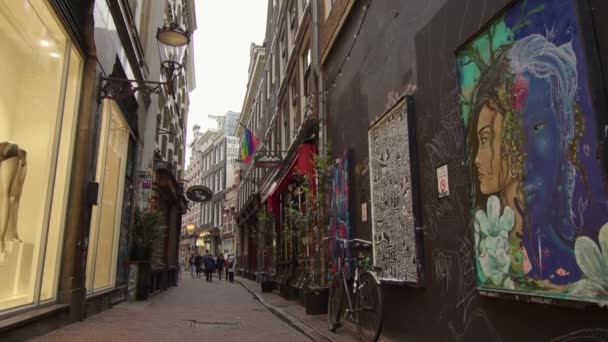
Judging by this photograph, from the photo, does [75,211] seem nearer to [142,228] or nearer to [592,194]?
[142,228]

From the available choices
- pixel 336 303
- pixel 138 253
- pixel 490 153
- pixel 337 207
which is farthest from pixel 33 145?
pixel 138 253

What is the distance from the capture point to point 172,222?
2236 centimetres

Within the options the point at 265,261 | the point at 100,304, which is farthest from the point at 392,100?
the point at 265,261

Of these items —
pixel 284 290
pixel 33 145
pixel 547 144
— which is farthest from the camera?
pixel 284 290

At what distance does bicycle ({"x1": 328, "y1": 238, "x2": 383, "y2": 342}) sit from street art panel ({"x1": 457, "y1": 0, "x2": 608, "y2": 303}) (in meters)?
1.62

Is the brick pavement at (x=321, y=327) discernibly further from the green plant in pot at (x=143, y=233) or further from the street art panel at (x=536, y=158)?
the green plant in pot at (x=143, y=233)

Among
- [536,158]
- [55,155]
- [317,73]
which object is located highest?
[317,73]

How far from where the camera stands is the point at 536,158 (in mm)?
3361

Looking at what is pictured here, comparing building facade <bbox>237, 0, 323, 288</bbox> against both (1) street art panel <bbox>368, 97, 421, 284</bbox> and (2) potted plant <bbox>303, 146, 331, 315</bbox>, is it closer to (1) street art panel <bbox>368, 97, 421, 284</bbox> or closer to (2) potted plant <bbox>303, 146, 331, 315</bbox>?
(2) potted plant <bbox>303, 146, 331, 315</bbox>

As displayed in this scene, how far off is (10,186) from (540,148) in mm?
5542

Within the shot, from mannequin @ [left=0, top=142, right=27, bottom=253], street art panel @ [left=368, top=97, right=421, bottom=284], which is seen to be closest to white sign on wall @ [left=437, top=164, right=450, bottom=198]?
street art panel @ [left=368, top=97, right=421, bottom=284]

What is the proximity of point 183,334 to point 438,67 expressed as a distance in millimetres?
5049

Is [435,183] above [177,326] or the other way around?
above

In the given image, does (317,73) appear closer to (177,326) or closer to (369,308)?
(177,326)
